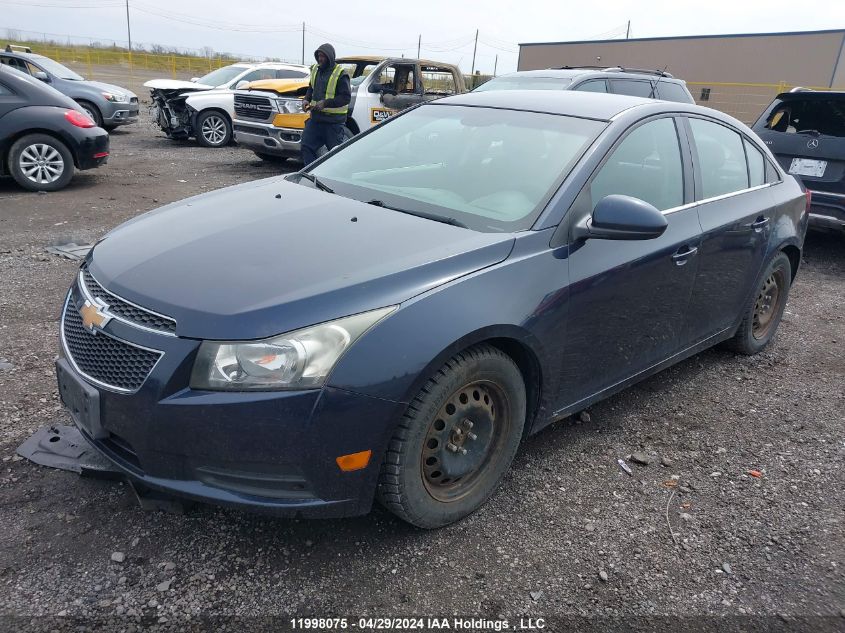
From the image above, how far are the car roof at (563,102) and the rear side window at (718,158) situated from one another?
0.96ft

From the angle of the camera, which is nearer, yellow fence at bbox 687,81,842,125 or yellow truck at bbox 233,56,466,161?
yellow truck at bbox 233,56,466,161

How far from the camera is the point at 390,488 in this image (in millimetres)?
2371

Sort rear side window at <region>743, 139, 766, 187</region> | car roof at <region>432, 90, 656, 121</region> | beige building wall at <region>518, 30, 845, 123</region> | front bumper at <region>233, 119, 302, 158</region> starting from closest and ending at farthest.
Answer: car roof at <region>432, 90, 656, 121</region> < rear side window at <region>743, 139, 766, 187</region> < front bumper at <region>233, 119, 302, 158</region> < beige building wall at <region>518, 30, 845, 123</region>

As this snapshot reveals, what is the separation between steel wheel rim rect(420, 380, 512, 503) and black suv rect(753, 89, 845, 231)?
224 inches

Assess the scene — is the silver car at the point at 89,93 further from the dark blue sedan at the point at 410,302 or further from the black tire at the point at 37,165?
the dark blue sedan at the point at 410,302

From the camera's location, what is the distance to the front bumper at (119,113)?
1427 centimetres

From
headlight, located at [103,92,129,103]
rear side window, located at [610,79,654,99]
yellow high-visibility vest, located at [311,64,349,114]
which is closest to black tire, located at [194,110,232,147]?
headlight, located at [103,92,129,103]

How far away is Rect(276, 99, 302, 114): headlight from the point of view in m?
11.0

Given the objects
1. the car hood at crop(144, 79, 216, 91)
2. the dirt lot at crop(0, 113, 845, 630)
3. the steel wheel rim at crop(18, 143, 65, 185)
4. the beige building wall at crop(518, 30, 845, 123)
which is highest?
the beige building wall at crop(518, 30, 845, 123)

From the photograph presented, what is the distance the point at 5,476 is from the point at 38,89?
7310 millimetres

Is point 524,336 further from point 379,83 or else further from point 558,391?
point 379,83

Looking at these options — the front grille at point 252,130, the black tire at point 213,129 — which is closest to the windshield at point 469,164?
the front grille at point 252,130

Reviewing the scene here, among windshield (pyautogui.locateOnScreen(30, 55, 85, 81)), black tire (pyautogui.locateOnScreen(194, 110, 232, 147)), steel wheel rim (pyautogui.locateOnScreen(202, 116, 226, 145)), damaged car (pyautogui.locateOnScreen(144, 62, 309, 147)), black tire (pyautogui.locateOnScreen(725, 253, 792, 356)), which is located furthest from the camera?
windshield (pyautogui.locateOnScreen(30, 55, 85, 81))

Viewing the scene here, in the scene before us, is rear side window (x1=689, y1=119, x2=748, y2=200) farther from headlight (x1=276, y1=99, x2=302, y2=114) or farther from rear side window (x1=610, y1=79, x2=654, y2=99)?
headlight (x1=276, y1=99, x2=302, y2=114)
